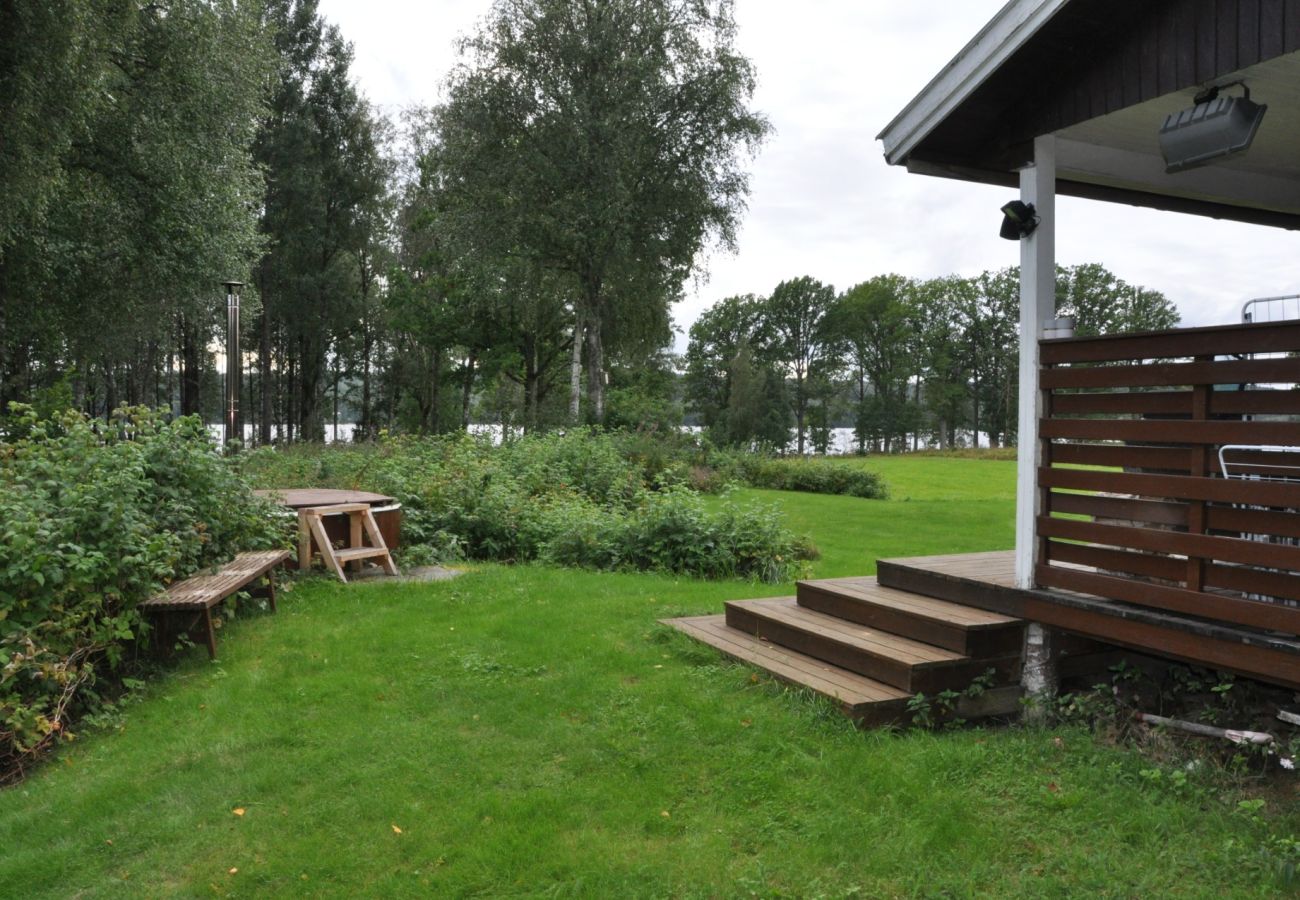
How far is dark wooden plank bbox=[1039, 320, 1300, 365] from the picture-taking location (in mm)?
3383

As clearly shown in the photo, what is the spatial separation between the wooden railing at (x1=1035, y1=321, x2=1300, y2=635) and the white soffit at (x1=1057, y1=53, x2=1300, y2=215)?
51.2 inches

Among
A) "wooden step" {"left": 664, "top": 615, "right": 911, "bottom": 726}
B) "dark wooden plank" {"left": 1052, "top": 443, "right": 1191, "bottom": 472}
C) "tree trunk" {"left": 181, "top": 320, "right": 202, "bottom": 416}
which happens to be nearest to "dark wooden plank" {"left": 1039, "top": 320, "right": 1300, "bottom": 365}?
"dark wooden plank" {"left": 1052, "top": 443, "right": 1191, "bottom": 472}

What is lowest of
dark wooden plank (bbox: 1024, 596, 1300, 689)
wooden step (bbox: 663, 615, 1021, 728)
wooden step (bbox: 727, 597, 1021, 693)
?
wooden step (bbox: 663, 615, 1021, 728)

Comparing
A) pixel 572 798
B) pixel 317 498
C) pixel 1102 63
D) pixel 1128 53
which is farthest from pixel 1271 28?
pixel 317 498

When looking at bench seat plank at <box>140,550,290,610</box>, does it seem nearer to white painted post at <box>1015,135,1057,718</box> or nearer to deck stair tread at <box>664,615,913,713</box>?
deck stair tread at <box>664,615,913,713</box>

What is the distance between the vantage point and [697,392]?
60.9m

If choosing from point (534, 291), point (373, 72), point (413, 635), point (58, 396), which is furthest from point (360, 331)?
point (413, 635)

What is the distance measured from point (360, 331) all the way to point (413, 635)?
33182 mm

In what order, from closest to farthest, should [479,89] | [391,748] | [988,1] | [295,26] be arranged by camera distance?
[391,748]
[988,1]
[479,89]
[295,26]

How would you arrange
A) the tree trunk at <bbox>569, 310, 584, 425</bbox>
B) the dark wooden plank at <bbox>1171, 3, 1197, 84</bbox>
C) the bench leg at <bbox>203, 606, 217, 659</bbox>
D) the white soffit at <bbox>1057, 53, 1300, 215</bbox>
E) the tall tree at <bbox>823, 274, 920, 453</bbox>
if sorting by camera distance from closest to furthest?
the dark wooden plank at <bbox>1171, 3, 1197, 84</bbox>
the white soffit at <bbox>1057, 53, 1300, 215</bbox>
the bench leg at <bbox>203, 606, 217, 659</bbox>
the tree trunk at <bbox>569, 310, 584, 425</bbox>
the tall tree at <bbox>823, 274, 920, 453</bbox>

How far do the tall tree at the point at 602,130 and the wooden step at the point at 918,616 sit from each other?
1667cm

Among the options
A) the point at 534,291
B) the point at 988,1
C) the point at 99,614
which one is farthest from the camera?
the point at 534,291

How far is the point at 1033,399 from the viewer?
4.47 meters

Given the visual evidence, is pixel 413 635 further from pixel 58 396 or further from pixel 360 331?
pixel 360 331
